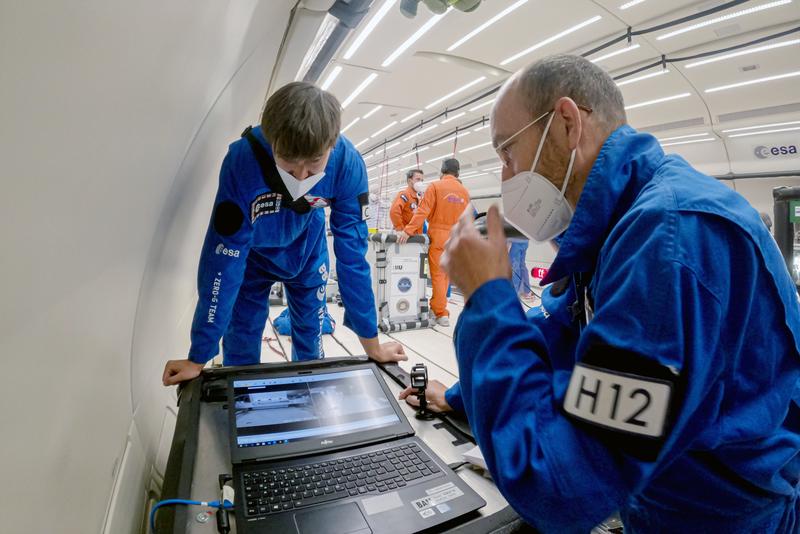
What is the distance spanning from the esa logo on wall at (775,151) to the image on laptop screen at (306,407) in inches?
421

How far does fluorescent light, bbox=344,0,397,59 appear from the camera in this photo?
4766 millimetres

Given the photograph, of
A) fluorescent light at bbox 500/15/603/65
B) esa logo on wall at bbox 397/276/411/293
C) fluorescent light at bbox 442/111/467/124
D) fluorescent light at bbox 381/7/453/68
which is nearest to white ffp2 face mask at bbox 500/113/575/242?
esa logo on wall at bbox 397/276/411/293

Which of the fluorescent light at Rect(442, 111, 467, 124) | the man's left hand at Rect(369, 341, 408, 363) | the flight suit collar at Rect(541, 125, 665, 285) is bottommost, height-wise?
the man's left hand at Rect(369, 341, 408, 363)

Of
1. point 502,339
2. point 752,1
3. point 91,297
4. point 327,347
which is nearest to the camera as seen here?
point 502,339

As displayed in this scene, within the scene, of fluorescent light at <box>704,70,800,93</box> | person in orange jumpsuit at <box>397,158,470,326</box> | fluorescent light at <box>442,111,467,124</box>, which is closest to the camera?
person in orange jumpsuit at <box>397,158,470,326</box>

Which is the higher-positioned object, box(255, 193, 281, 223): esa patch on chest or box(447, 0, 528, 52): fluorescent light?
box(447, 0, 528, 52): fluorescent light

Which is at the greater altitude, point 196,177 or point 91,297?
point 196,177

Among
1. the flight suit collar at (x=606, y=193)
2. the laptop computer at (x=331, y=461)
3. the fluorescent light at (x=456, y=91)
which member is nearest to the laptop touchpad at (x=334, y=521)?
the laptop computer at (x=331, y=461)

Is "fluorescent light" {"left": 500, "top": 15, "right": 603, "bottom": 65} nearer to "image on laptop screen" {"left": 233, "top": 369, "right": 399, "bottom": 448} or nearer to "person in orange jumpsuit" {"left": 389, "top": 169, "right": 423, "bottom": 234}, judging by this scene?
"person in orange jumpsuit" {"left": 389, "top": 169, "right": 423, "bottom": 234}

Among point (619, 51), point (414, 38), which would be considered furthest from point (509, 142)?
point (619, 51)

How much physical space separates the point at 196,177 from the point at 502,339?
1.58 m

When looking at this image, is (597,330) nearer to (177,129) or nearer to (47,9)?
(47,9)

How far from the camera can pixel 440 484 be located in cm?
78

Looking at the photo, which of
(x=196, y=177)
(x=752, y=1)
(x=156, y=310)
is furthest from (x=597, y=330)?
(x=752, y=1)
